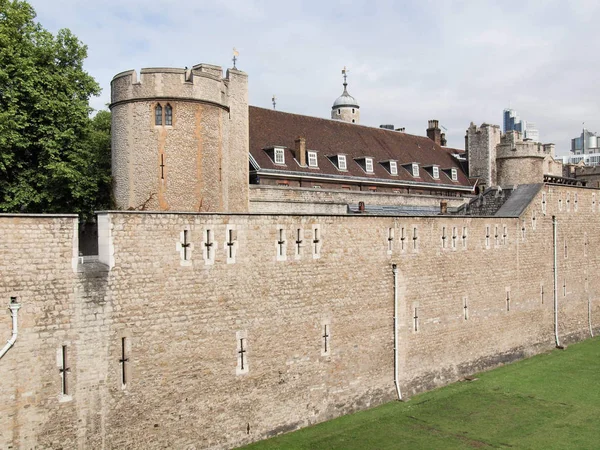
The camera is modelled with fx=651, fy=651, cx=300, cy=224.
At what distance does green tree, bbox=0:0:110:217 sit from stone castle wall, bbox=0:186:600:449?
9.55 metres

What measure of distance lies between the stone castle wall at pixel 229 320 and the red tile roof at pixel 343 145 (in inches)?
407

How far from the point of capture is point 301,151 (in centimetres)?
3095

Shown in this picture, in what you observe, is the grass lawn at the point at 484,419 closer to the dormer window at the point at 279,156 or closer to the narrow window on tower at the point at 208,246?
the narrow window on tower at the point at 208,246

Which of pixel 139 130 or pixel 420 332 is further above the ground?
pixel 139 130

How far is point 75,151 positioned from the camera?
23781mm

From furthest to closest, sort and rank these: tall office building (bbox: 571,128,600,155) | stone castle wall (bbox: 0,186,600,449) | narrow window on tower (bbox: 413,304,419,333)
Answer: tall office building (bbox: 571,128,600,155) < narrow window on tower (bbox: 413,304,419,333) < stone castle wall (bbox: 0,186,600,449)

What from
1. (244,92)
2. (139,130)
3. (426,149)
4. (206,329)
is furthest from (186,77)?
(426,149)

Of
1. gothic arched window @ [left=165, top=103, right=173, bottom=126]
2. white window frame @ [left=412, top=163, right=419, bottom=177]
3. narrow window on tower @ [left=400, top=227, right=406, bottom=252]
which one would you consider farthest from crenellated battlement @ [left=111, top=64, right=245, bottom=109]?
white window frame @ [left=412, top=163, right=419, bottom=177]

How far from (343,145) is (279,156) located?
6304 millimetres

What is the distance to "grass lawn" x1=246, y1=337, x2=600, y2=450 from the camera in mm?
16672

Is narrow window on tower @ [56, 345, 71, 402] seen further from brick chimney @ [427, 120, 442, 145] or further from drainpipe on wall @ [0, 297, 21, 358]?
brick chimney @ [427, 120, 442, 145]

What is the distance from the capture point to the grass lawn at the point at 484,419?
54.7 feet

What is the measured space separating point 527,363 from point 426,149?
1960 cm

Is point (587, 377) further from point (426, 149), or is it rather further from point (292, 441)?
point (426, 149)
